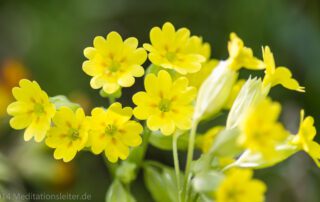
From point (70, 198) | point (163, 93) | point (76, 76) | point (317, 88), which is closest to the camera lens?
point (163, 93)

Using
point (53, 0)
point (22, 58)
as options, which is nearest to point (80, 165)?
point (22, 58)

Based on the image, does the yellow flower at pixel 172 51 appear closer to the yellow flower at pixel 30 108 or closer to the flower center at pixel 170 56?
the flower center at pixel 170 56

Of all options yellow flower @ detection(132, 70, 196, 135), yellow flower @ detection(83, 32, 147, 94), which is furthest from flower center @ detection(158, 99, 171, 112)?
yellow flower @ detection(83, 32, 147, 94)

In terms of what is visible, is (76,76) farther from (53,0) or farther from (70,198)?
(70,198)

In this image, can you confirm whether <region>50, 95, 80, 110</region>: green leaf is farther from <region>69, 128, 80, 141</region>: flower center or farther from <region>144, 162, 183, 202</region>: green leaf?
<region>144, 162, 183, 202</region>: green leaf

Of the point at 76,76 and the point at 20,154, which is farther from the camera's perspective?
the point at 76,76

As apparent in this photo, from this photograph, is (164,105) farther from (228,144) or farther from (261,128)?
(261,128)

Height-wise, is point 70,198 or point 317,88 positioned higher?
point 317,88
